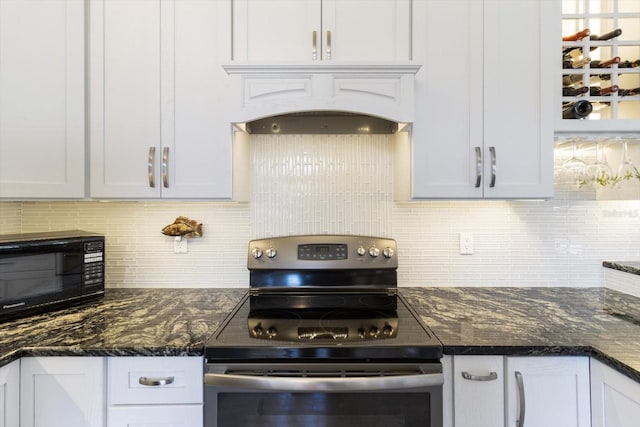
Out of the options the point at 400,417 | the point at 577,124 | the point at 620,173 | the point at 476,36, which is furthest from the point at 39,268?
the point at 620,173

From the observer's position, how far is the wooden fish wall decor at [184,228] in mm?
1765

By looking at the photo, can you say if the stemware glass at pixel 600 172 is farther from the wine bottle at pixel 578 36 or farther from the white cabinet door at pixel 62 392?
the white cabinet door at pixel 62 392

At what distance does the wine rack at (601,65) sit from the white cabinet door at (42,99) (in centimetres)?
210

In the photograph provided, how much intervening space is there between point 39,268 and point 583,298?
7.93 feet

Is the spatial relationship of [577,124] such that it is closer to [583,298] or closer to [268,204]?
[583,298]

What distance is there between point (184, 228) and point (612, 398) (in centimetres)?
180

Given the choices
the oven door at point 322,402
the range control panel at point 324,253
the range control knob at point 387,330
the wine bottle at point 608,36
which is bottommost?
the oven door at point 322,402

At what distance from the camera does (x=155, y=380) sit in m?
1.11

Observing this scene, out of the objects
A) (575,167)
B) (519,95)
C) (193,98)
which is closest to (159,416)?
(193,98)

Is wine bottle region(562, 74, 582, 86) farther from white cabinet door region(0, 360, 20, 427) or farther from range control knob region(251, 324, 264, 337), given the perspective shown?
white cabinet door region(0, 360, 20, 427)

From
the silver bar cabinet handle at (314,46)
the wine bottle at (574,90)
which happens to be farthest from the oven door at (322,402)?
the wine bottle at (574,90)

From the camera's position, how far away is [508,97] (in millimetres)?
1487

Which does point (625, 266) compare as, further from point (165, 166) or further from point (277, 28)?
point (165, 166)

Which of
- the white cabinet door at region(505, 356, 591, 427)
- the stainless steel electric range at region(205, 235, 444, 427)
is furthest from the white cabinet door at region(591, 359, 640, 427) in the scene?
the stainless steel electric range at region(205, 235, 444, 427)
